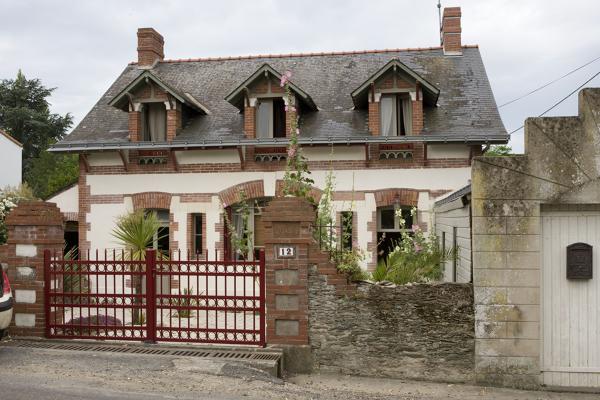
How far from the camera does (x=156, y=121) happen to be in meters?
15.5

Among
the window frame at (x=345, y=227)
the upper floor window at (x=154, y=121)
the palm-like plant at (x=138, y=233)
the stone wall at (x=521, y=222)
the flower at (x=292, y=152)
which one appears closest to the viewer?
the stone wall at (x=521, y=222)

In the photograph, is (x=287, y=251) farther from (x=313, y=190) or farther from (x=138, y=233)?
(x=313, y=190)

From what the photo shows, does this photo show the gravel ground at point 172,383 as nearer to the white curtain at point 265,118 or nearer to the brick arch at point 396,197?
the brick arch at point 396,197

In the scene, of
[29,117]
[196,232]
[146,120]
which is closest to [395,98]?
[196,232]

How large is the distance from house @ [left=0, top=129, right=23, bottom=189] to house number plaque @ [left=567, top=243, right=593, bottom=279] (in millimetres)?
25654

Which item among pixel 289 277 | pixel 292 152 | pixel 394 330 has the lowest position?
pixel 394 330

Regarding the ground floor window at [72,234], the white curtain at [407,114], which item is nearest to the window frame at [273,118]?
the white curtain at [407,114]

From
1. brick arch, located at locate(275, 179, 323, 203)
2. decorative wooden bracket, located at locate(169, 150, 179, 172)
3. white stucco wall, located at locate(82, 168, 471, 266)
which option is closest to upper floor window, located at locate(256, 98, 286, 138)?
Answer: white stucco wall, located at locate(82, 168, 471, 266)

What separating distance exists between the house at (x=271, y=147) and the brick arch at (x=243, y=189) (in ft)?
0.09

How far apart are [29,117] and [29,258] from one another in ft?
118

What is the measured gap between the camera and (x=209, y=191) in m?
14.8

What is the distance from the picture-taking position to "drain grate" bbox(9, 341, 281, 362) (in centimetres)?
750

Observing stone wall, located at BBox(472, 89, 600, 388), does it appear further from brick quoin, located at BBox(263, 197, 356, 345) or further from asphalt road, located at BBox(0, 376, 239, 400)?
asphalt road, located at BBox(0, 376, 239, 400)

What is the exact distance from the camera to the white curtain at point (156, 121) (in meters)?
15.4
